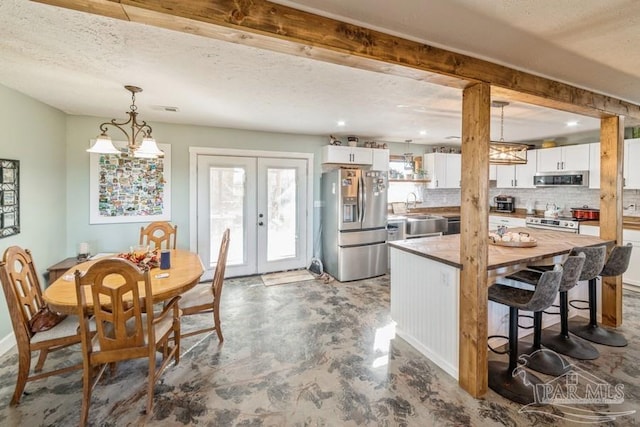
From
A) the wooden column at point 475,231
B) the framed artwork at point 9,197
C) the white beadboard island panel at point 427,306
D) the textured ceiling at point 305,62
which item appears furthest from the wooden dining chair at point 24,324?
the wooden column at point 475,231

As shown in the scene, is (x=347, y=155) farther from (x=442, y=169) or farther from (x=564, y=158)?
(x=564, y=158)

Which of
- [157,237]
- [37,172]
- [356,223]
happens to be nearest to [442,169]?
[356,223]

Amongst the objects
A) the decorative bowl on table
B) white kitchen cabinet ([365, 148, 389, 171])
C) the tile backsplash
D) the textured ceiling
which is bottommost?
the decorative bowl on table

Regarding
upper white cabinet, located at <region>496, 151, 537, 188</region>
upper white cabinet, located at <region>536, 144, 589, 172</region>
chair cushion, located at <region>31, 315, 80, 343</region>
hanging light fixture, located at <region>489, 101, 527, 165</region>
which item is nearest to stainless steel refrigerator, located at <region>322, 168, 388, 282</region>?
hanging light fixture, located at <region>489, 101, 527, 165</region>

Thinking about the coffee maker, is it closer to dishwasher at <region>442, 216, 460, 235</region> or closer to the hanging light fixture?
dishwasher at <region>442, 216, 460, 235</region>

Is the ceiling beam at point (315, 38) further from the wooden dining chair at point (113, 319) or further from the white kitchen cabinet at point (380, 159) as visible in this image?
the white kitchen cabinet at point (380, 159)

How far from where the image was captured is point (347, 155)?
16.3 ft

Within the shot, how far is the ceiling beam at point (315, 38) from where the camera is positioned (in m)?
1.26

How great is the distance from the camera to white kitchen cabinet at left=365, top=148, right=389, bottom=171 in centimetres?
518

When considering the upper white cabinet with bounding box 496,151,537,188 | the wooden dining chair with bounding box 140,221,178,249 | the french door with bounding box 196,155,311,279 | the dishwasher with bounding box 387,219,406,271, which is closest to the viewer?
the wooden dining chair with bounding box 140,221,178,249

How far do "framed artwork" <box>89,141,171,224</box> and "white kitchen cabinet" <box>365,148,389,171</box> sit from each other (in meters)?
3.22

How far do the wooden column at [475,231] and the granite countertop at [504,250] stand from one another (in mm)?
170

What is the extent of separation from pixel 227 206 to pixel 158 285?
97.4 inches

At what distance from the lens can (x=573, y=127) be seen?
448 centimetres
